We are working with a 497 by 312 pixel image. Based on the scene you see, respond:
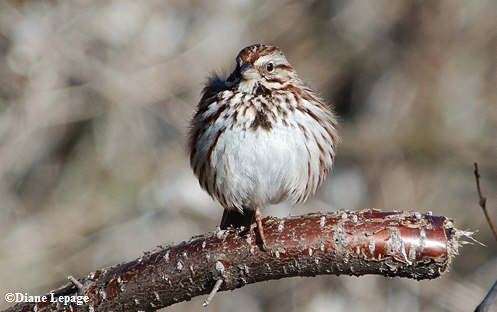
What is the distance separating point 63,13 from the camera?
26.9 feet

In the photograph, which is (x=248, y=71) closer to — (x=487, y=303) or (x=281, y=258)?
(x=281, y=258)

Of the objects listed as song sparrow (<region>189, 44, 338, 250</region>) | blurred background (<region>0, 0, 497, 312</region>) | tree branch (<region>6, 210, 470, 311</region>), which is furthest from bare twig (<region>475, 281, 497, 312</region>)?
blurred background (<region>0, 0, 497, 312</region>)

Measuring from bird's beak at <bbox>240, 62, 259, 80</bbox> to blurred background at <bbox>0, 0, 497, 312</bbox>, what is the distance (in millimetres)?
3630

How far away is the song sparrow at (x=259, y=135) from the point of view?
4.28 metres

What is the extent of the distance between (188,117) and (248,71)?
12.3ft

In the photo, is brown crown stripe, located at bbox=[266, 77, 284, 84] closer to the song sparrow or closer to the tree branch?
the song sparrow

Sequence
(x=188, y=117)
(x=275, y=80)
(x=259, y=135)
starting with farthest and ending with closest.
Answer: (x=188, y=117) → (x=275, y=80) → (x=259, y=135)

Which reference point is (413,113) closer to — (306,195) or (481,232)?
(481,232)

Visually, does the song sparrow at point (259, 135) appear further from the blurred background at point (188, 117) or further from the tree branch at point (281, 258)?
the blurred background at point (188, 117)

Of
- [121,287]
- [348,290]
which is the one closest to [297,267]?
[121,287]

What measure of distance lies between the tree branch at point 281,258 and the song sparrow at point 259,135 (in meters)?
0.67

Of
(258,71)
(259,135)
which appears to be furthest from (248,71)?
(259,135)

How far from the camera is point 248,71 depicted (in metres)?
4.41

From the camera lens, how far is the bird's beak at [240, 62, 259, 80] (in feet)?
14.5
